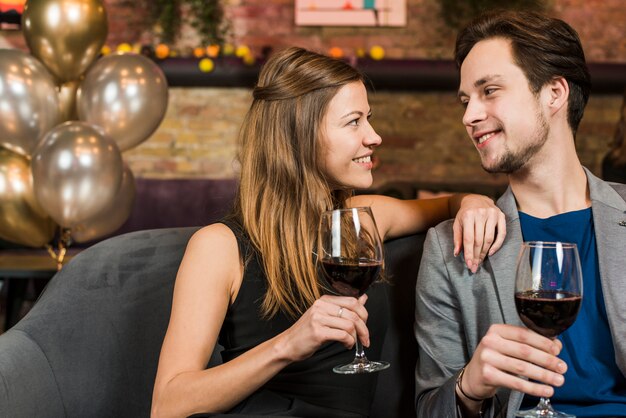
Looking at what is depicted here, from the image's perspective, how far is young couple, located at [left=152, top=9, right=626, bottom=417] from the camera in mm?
1716

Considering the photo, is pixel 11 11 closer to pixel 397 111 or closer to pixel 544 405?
pixel 397 111

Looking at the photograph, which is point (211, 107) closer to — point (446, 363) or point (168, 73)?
point (168, 73)

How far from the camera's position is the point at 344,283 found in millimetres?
1388

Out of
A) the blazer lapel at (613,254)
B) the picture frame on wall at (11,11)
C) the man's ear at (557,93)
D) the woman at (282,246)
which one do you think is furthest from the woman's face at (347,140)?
the picture frame on wall at (11,11)

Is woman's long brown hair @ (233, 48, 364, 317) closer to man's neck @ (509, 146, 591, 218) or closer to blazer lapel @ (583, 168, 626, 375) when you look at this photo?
man's neck @ (509, 146, 591, 218)

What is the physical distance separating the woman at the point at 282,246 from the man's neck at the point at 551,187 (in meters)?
0.10

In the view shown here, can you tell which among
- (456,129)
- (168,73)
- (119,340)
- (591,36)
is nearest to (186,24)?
(168,73)

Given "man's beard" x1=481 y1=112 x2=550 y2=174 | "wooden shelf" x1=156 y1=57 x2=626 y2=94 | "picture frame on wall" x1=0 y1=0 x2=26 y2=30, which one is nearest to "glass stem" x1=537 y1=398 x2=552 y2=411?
"man's beard" x1=481 y1=112 x2=550 y2=174

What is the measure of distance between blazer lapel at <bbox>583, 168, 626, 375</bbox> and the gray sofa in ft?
1.56

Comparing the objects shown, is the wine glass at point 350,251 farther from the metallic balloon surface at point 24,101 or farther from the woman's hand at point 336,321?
the metallic balloon surface at point 24,101

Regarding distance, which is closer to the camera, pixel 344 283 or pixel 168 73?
pixel 344 283

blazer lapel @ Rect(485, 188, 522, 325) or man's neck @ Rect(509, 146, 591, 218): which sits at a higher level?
man's neck @ Rect(509, 146, 591, 218)

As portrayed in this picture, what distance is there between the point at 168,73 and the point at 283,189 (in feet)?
14.8

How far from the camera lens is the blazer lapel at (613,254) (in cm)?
166
